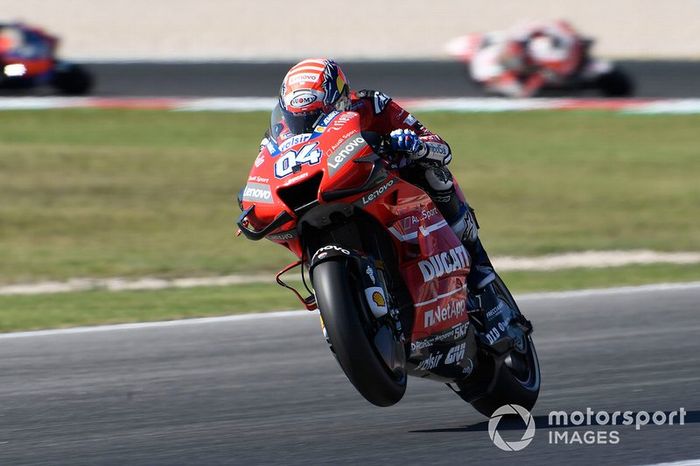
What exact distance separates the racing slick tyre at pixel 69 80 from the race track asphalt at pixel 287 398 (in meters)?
14.0

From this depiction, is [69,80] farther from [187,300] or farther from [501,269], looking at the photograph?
[187,300]

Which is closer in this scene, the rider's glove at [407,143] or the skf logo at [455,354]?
Result: the rider's glove at [407,143]

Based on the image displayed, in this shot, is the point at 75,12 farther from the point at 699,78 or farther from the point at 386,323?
the point at 386,323

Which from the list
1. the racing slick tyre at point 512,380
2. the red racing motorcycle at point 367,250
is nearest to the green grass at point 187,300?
the racing slick tyre at point 512,380

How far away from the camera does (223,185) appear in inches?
602

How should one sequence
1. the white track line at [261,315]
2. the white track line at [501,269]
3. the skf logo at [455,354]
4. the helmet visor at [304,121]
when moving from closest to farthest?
the helmet visor at [304,121] < the skf logo at [455,354] < the white track line at [261,315] < the white track line at [501,269]

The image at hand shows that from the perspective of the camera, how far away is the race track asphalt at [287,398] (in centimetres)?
480

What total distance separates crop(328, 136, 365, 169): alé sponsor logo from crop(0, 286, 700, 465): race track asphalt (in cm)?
115

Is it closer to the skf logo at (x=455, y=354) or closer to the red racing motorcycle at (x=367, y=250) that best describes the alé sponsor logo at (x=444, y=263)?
the red racing motorcycle at (x=367, y=250)

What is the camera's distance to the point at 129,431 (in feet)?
17.1

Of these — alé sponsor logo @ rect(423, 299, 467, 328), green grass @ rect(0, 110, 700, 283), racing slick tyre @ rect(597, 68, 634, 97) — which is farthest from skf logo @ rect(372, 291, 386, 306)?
racing slick tyre @ rect(597, 68, 634, 97)

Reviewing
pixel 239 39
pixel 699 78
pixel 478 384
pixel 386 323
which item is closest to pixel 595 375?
pixel 478 384

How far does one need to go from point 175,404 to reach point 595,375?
87.4 inches

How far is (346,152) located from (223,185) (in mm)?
10682
